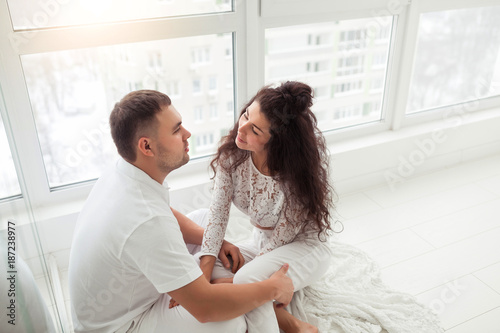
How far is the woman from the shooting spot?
1.57m

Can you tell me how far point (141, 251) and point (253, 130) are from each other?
56cm

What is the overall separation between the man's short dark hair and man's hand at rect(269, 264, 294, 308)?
634 mm

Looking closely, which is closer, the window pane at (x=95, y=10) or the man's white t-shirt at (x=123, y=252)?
the man's white t-shirt at (x=123, y=252)

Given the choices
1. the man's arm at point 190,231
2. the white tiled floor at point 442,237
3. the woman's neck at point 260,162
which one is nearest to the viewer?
the woman's neck at point 260,162

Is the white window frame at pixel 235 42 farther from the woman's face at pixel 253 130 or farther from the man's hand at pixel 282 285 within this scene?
the man's hand at pixel 282 285

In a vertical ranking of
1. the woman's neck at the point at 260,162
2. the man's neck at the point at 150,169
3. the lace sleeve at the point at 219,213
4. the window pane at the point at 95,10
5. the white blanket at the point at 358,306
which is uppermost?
the window pane at the point at 95,10

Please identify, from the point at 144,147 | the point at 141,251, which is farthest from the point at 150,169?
the point at 141,251

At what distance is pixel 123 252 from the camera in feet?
4.19

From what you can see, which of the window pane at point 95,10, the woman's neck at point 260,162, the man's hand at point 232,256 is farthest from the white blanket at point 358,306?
the window pane at point 95,10

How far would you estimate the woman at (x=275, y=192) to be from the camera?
5.15 feet

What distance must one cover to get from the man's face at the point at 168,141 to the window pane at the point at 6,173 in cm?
38

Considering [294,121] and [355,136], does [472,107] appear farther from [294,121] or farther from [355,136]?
[294,121]

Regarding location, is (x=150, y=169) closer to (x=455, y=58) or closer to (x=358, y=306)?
(x=358, y=306)

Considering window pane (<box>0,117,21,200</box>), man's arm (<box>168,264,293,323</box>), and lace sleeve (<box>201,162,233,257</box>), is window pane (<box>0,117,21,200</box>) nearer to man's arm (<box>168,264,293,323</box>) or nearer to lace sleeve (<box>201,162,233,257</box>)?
man's arm (<box>168,264,293,323</box>)
